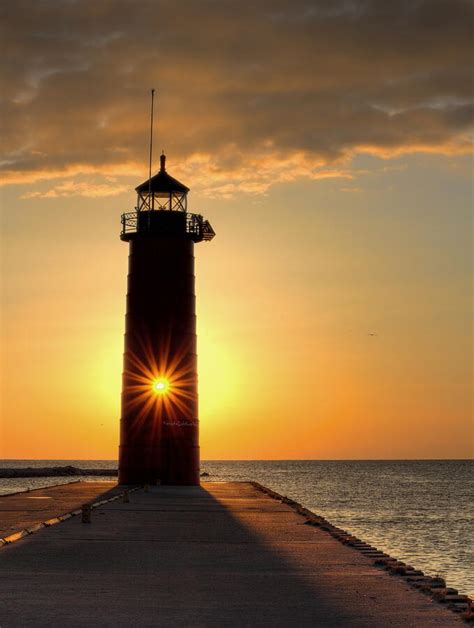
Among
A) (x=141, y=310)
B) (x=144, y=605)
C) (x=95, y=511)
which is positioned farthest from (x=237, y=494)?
(x=144, y=605)

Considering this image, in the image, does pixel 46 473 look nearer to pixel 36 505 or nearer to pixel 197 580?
pixel 36 505

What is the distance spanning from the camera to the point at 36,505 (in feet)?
101

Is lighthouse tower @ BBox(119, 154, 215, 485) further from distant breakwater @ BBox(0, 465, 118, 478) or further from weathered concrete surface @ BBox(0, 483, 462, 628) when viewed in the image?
distant breakwater @ BBox(0, 465, 118, 478)

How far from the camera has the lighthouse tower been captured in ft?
142

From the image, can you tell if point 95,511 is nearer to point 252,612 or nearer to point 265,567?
point 265,567

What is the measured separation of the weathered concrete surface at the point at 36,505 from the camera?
23781 millimetres

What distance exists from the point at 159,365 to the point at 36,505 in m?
13.3

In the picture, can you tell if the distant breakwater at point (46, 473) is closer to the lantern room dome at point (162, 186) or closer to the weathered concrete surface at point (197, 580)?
the lantern room dome at point (162, 186)

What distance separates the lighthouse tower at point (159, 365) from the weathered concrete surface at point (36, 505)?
3.62 metres

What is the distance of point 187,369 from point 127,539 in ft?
76.2

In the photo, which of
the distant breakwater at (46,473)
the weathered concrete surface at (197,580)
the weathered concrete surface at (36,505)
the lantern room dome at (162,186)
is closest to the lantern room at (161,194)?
the lantern room dome at (162,186)

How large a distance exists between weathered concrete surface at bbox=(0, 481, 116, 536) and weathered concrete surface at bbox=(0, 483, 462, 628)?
119cm

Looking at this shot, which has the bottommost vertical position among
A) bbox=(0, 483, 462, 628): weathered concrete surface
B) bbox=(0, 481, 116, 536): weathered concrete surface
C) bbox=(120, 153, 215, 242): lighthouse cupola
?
bbox=(0, 483, 462, 628): weathered concrete surface

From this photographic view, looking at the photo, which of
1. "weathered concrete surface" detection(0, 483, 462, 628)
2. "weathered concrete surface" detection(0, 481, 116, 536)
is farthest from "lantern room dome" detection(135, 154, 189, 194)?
"weathered concrete surface" detection(0, 483, 462, 628)
